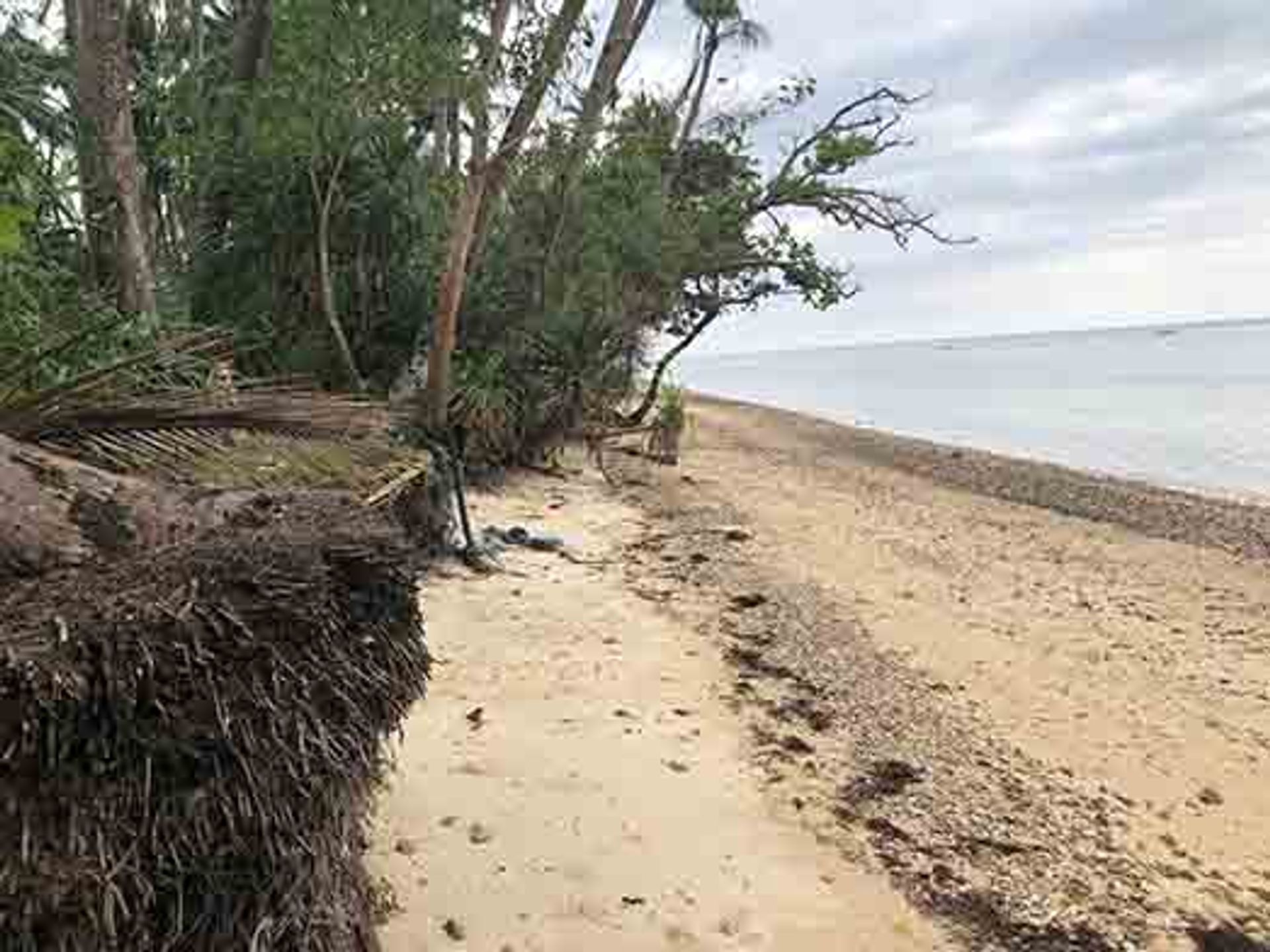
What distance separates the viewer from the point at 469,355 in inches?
340

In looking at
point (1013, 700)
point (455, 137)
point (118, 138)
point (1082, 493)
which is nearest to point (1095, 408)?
point (1082, 493)

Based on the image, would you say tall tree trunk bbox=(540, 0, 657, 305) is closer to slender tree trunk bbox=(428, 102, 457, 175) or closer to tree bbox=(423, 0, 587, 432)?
tree bbox=(423, 0, 587, 432)

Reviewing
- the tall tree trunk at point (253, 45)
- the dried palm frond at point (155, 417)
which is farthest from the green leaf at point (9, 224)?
the tall tree trunk at point (253, 45)

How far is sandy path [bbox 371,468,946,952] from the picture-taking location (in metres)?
2.26

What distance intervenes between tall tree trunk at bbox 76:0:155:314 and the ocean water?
1309 centimetres

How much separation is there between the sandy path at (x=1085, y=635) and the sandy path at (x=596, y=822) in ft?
4.28

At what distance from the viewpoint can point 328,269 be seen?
7531 mm

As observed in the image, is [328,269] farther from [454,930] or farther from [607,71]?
[454,930]

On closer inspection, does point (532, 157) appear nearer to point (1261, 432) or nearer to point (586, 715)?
point (586, 715)

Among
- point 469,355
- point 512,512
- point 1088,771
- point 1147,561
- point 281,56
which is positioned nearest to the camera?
point 1088,771

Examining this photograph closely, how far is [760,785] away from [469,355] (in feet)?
21.2

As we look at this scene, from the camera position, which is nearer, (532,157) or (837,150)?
(532,157)

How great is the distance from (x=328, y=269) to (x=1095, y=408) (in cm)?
2839

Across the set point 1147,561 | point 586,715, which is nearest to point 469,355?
point 586,715
